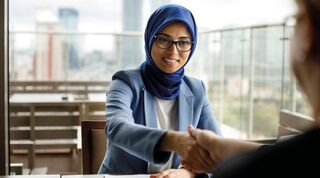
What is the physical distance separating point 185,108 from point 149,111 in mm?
144

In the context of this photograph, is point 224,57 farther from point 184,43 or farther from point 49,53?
point 184,43

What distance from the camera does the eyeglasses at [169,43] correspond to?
1612 mm

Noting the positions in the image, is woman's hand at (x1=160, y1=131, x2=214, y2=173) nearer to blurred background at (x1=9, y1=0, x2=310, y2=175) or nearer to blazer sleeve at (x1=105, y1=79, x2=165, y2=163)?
Answer: blazer sleeve at (x1=105, y1=79, x2=165, y2=163)

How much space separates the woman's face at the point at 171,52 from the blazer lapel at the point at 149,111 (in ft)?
0.38

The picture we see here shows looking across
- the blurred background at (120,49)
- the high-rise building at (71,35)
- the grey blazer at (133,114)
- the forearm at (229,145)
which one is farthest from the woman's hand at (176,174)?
the high-rise building at (71,35)

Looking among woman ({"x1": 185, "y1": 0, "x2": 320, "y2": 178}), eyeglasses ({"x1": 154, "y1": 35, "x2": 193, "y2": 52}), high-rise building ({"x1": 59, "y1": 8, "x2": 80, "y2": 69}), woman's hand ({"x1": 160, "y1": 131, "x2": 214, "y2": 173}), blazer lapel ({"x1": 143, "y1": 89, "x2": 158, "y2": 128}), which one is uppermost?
high-rise building ({"x1": 59, "y1": 8, "x2": 80, "y2": 69})

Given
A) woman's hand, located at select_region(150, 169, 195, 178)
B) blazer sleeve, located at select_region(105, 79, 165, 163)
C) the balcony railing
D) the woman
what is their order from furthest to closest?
the balcony railing < woman's hand, located at select_region(150, 169, 195, 178) < blazer sleeve, located at select_region(105, 79, 165, 163) < the woman

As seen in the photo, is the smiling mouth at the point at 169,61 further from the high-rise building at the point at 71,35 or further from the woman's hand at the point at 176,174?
the high-rise building at the point at 71,35

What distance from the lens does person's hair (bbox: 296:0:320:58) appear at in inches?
21.1

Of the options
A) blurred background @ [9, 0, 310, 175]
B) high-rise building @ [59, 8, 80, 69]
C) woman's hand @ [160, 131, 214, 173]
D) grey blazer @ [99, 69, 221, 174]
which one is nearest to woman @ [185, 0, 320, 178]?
woman's hand @ [160, 131, 214, 173]

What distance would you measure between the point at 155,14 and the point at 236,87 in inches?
129

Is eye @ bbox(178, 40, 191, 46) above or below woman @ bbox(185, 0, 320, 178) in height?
above

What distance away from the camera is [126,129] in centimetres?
133

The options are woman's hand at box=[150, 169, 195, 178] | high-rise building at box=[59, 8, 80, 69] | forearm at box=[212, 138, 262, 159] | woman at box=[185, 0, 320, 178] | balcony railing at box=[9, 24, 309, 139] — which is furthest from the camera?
high-rise building at box=[59, 8, 80, 69]
